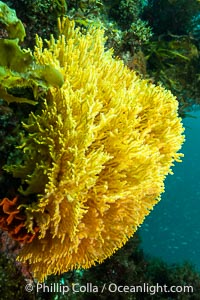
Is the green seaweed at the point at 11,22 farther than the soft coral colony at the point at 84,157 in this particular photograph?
No

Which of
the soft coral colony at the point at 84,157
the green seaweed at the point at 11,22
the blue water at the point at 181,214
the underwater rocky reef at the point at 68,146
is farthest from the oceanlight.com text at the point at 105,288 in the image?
the blue water at the point at 181,214

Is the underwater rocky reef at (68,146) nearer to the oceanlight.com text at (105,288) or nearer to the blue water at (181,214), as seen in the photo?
the oceanlight.com text at (105,288)

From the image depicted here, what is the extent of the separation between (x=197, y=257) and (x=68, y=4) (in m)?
70.3

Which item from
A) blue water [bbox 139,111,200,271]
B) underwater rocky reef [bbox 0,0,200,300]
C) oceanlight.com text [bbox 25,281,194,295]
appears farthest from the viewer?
blue water [bbox 139,111,200,271]

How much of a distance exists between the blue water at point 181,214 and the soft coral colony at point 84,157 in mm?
56142

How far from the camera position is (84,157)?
300 centimetres

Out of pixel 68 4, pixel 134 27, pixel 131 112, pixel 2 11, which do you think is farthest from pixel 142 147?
pixel 134 27

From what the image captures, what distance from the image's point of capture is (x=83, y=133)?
119 inches

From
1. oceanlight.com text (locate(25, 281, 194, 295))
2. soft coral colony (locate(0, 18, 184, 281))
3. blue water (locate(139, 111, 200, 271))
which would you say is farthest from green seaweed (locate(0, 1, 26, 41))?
blue water (locate(139, 111, 200, 271))

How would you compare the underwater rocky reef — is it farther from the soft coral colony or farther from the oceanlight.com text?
the oceanlight.com text

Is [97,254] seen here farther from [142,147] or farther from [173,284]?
[173,284]

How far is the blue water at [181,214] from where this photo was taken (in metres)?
65.1

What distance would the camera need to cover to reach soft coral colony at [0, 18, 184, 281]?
9.99 ft

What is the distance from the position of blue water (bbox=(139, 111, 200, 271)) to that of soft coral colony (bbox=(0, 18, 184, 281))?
56.1 metres
